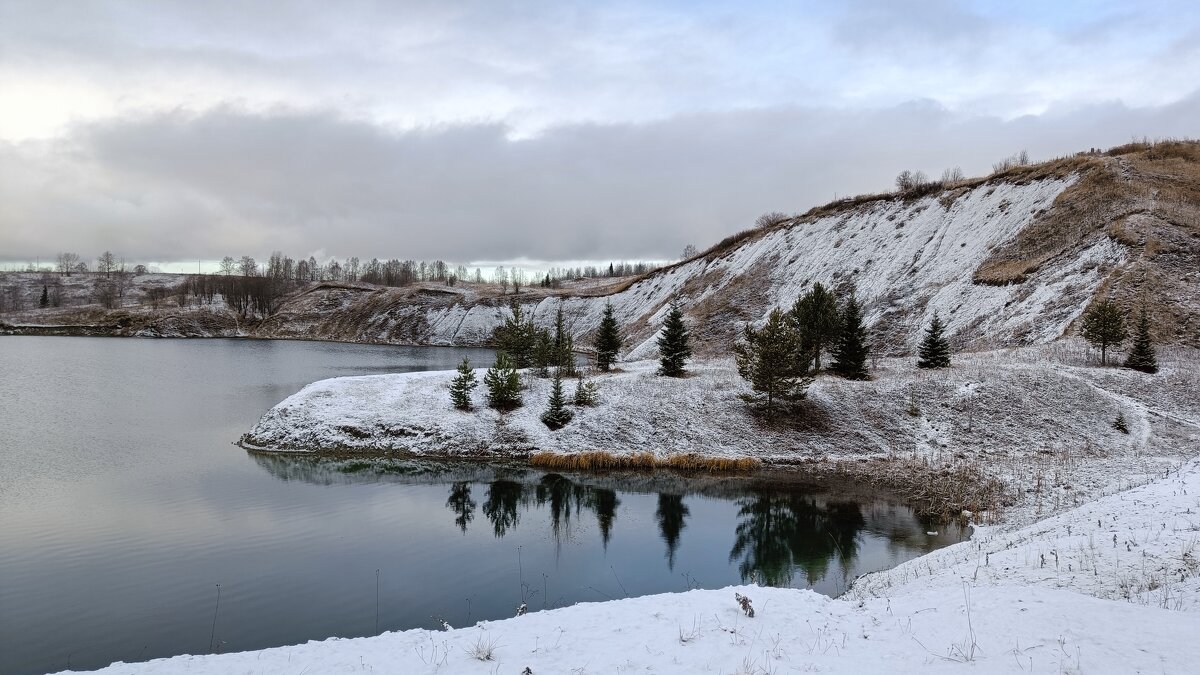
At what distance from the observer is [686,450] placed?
3114cm

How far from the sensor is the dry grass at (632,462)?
29.8m

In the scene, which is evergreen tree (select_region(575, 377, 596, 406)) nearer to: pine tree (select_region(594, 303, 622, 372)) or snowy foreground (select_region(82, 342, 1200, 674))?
snowy foreground (select_region(82, 342, 1200, 674))

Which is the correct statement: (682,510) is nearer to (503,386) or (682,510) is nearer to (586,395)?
(586,395)

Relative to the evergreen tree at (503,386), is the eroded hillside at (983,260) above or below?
above

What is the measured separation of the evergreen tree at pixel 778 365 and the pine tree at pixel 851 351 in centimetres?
556

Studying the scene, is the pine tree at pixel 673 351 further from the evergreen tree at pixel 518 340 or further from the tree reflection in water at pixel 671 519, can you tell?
the tree reflection in water at pixel 671 519

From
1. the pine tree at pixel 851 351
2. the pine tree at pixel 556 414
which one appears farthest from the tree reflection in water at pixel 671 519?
the pine tree at pixel 851 351

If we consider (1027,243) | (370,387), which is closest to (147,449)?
(370,387)

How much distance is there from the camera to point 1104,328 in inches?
1335

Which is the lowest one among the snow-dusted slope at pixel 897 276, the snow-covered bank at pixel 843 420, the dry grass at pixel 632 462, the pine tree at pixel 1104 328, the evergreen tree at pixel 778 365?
the dry grass at pixel 632 462

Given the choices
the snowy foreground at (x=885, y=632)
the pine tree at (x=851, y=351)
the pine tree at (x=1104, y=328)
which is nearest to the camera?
the snowy foreground at (x=885, y=632)

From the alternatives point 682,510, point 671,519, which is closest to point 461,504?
point 671,519

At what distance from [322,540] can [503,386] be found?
53.3 ft

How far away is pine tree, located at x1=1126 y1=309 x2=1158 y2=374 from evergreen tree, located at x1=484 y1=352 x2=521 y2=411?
34319mm
